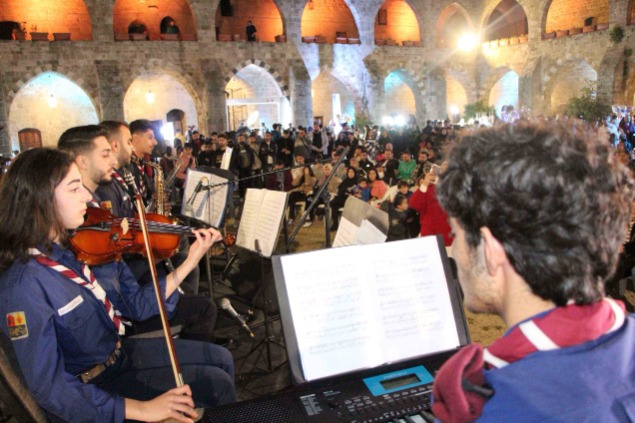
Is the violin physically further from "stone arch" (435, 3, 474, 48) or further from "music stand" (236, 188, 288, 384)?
"stone arch" (435, 3, 474, 48)

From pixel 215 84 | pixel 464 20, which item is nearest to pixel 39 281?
pixel 215 84

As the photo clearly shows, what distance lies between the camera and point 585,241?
96cm

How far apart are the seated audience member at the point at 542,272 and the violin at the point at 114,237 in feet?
7.68

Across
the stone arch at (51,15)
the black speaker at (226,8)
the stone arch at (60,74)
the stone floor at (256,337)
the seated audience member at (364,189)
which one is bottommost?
the stone floor at (256,337)

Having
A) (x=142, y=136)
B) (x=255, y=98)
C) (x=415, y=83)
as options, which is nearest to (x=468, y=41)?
(x=415, y=83)

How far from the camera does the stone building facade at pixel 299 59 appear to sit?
17.8 meters

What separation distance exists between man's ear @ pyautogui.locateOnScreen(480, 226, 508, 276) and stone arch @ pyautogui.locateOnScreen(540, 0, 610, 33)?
84.0ft

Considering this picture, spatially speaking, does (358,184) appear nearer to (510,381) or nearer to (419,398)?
(419,398)

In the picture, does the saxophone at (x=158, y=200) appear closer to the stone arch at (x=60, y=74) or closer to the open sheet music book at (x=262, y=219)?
the open sheet music book at (x=262, y=219)

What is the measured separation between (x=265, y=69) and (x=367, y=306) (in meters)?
20.2

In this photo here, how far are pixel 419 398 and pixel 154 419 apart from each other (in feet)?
3.25

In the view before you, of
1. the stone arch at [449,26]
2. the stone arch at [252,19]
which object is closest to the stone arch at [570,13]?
the stone arch at [449,26]

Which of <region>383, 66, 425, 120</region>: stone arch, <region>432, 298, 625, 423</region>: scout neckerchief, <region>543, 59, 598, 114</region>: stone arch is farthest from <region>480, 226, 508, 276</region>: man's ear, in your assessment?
<region>383, 66, 425, 120</region>: stone arch

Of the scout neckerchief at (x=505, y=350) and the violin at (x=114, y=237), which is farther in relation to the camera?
the violin at (x=114, y=237)
